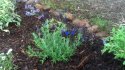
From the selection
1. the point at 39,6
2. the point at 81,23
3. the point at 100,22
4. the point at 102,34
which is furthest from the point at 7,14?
the point at 102,34

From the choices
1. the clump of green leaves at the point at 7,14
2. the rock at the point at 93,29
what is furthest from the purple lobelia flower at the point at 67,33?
the clump of green leaves at the point at 7,14

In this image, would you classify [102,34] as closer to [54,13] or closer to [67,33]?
[67,33]

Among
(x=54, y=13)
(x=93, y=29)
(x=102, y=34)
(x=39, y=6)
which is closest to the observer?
(x=102, y=34)

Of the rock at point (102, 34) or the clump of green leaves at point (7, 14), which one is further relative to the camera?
the clump of green leaves at point (7, 14)

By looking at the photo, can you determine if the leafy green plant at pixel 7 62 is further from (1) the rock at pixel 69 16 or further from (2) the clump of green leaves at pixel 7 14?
(1) the rock at pixel 69 16

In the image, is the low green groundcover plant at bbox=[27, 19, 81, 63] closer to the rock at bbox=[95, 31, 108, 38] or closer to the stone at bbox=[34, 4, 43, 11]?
the rock at bbox=[95, 31, 108, 38]
